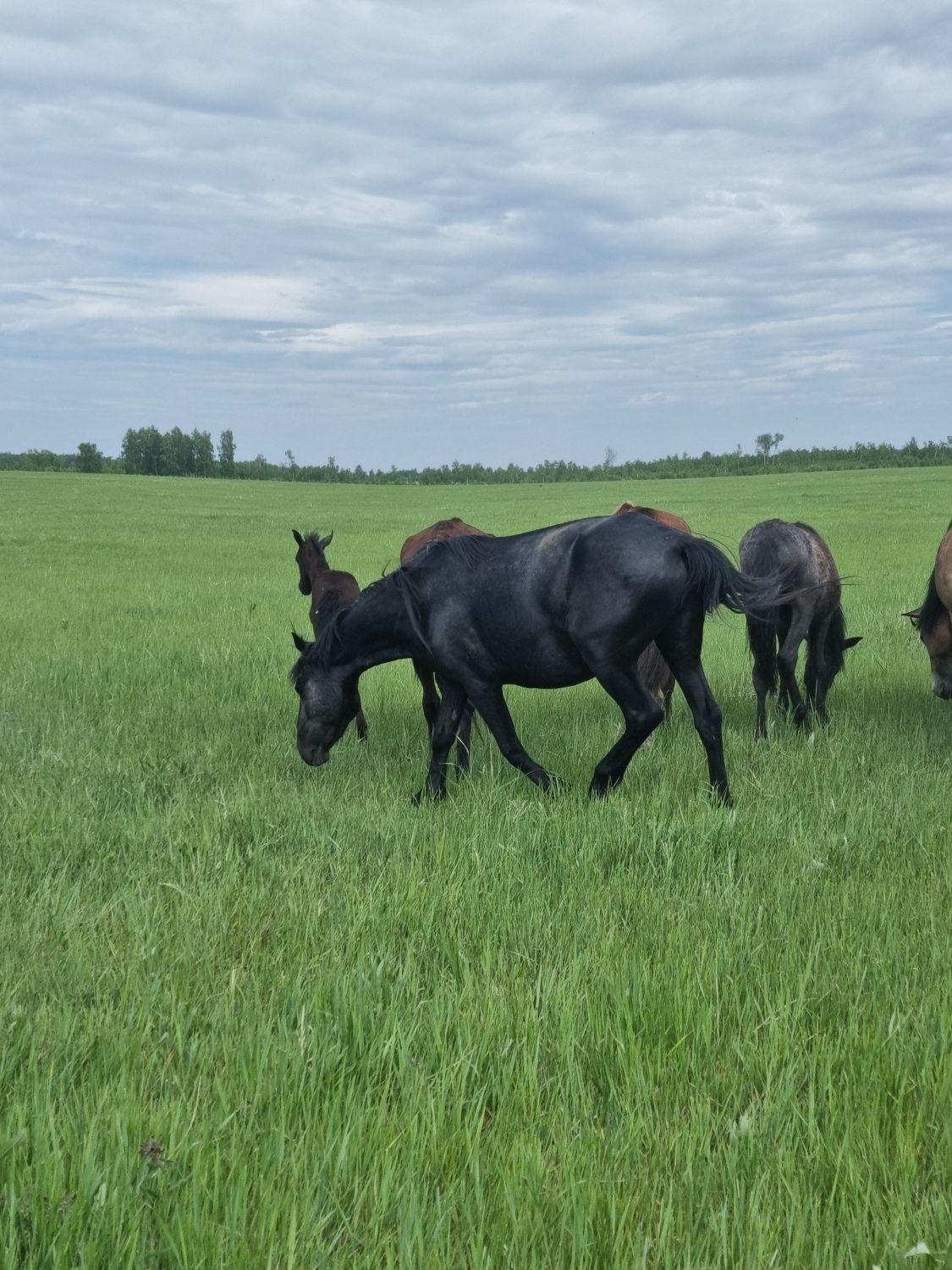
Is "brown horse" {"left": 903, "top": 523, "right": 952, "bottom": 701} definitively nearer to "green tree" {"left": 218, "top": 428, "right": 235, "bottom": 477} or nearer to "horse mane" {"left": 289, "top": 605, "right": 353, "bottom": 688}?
"horse mane" {"left": 289, "top": 605, "right": 353, "bottom": 688}

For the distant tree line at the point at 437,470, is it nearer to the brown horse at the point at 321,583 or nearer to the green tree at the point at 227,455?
the green tree at the point at 227,455

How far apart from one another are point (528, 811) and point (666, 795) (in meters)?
0.83

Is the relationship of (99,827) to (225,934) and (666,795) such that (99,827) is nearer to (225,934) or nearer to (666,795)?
(225,934)

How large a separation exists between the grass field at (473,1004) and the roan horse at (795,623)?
1.62ft

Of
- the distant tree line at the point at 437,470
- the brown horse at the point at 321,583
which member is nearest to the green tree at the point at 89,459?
the distant tree line at the point at 437,470

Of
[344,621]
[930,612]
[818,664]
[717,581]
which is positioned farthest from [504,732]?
[930,612]

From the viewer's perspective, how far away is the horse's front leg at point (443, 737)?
6.22 meters

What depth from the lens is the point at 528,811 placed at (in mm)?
5496

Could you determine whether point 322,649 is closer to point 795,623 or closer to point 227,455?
point 795,623

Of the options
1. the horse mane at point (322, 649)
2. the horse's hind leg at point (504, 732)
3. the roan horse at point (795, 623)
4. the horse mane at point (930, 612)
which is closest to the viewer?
the horse's hind leg at point (504, 732)

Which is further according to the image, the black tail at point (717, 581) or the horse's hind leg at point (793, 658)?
the horse's hind leg at point (793, 658)

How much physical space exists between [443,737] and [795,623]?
334cm

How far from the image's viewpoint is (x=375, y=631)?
655cm

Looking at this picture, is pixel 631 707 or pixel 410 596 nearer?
pixel 631 707
